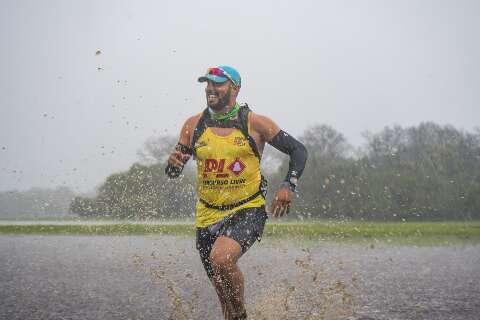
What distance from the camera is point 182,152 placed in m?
5.08

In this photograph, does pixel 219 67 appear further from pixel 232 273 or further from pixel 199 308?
pixel 199 308

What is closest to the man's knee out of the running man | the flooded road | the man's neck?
the running man

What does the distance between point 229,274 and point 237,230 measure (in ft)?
1.43

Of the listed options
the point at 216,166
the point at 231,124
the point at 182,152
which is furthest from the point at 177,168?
the point at 231,124

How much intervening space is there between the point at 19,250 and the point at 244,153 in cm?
1299

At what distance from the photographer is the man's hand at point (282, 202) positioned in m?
4.71

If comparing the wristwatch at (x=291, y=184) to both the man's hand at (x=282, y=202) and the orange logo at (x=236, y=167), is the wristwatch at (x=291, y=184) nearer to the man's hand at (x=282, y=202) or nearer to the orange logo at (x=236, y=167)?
the man's hand at (x=282, y=202)

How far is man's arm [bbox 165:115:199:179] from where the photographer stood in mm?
4848

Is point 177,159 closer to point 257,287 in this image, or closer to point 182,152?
point 182,152

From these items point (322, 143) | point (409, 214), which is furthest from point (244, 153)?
point (322, 143)

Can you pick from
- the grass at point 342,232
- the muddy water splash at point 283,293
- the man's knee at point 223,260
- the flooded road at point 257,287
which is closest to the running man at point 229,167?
the man's knee at point 223,260

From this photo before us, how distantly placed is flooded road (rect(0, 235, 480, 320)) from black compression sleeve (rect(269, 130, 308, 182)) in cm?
179

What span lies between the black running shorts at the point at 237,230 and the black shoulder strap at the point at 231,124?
1.80 ft

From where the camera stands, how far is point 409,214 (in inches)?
2108
